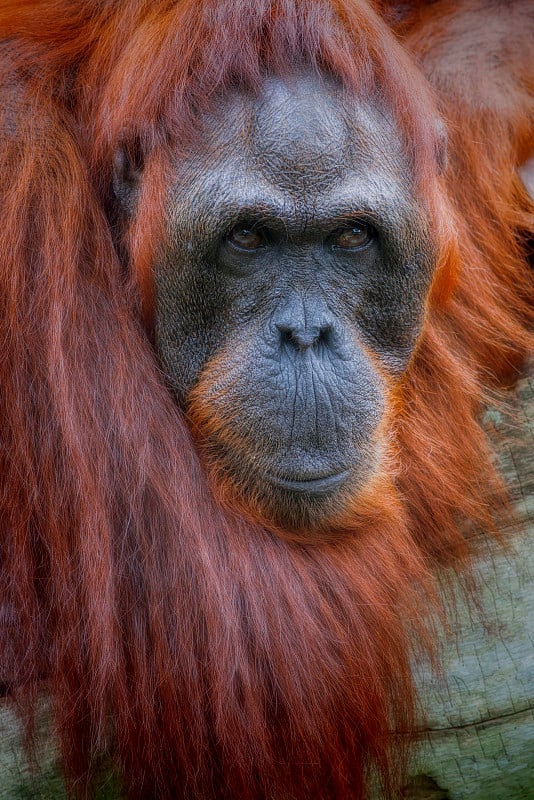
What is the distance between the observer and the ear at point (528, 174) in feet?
7.92

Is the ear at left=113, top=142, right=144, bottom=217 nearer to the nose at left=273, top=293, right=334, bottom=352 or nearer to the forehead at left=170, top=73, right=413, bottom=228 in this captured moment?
the forehead at left=170, top=73, right=413, bottom=228

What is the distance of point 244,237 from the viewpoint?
185 centimetres

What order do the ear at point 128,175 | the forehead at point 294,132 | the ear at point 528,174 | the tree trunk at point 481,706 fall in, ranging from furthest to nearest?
the ear at point 528,174
the tree trunk at point 481,706
the ear at point 128,175
the forehead at point 294,132

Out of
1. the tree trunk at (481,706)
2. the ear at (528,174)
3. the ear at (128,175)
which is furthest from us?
the ear at (528,174)

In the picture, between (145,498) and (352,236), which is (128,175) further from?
(145,498)

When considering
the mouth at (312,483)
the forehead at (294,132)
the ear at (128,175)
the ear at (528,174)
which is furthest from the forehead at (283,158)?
the ear at (528,174)

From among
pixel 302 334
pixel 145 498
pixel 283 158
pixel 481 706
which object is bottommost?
pixel 481 706

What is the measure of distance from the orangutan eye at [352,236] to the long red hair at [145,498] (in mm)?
140

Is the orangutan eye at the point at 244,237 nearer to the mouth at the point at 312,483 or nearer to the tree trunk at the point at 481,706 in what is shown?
the mouth at the point at 312,483

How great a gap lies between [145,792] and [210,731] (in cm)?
18

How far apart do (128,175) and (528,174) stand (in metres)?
1.01

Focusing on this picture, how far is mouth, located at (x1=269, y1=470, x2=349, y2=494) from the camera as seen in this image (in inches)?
75.5

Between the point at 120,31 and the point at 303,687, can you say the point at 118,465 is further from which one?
the point at 120,31

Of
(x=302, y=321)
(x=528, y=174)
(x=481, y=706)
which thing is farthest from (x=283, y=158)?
(x=481, y=706)
